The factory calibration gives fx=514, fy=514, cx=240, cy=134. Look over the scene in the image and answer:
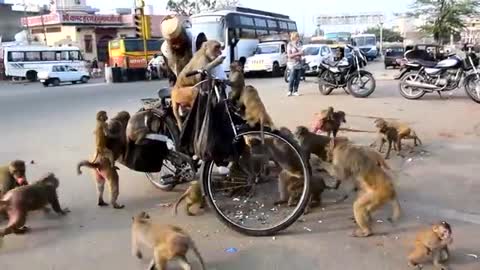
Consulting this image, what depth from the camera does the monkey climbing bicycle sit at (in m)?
3.92

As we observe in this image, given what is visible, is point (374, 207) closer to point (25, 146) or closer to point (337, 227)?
point (337, 227)

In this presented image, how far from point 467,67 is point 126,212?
383 inches

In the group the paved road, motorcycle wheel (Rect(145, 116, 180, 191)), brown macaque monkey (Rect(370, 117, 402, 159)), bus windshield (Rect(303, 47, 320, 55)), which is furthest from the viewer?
bus windshield (Rect(303, 47, 320, 55))

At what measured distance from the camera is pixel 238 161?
4.23 meters

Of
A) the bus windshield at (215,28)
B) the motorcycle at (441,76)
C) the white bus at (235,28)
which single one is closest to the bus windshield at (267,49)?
the white bus at (235,28)

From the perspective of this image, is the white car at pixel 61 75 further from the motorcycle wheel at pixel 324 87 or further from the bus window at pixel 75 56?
the motorcycle wheel at pixel 324 87

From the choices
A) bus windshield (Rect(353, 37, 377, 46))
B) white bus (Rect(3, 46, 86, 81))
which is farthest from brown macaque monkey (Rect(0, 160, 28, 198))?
bus windshield (Rect(353, 37, 377, 46))

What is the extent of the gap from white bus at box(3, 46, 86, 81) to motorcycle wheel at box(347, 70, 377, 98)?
2455cm

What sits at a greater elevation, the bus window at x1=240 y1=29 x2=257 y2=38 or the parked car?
the bus window at x1=240 y1=29 x2=257 y2=38

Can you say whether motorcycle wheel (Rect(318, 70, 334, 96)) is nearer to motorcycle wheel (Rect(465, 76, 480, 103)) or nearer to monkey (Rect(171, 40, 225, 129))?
motorcycle wheel (Rect(465, 76, 480, 103))

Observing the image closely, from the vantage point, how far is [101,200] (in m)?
4.88

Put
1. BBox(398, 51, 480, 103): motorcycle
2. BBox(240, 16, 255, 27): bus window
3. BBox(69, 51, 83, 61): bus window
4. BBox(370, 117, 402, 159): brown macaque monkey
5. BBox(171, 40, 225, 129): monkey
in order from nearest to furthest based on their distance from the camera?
BBox(171, 40, 225, 129): monkey, BBox(370, 117, 402, 159): brown macaque monkey, BBox(398, 51, 480, 103): motorcycle, BBox(240, 16, 255, 27): bus window, BBox(69, 51, 83, 61): bus window

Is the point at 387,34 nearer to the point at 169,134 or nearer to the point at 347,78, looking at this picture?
the point at 347,78

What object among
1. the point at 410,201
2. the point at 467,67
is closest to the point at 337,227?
the point at 410,201
